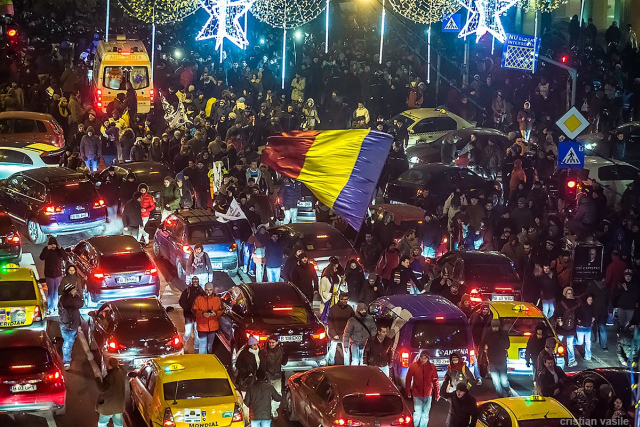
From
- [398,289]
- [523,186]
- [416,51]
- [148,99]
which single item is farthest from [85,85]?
[398,289]

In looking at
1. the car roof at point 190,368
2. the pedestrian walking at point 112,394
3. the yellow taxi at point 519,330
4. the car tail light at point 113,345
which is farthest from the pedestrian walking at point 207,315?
the yellow taxi at point 519,330

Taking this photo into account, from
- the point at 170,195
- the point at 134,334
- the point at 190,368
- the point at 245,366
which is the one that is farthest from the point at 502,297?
the point at 170,195

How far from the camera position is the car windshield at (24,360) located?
16297mm

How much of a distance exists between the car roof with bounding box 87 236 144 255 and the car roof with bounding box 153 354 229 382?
6.03m

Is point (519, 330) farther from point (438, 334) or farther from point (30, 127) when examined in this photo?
point (30, 127)

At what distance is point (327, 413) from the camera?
1532cm

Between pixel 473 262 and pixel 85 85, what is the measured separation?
20.7 m

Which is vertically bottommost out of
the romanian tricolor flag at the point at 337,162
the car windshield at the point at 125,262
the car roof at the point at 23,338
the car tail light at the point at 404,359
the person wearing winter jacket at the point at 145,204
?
the car tail light at the point at 404,359

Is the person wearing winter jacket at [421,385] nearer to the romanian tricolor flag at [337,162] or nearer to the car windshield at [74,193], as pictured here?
the romanian tricolor flag at [337,162]

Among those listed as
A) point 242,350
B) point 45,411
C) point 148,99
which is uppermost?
point 148,99

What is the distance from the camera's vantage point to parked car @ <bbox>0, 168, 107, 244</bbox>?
24.6 m

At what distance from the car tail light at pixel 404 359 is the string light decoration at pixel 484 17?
24.1m

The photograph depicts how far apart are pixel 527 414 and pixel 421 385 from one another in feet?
7.43

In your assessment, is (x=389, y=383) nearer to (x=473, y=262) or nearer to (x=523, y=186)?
(x=473, y=262)
